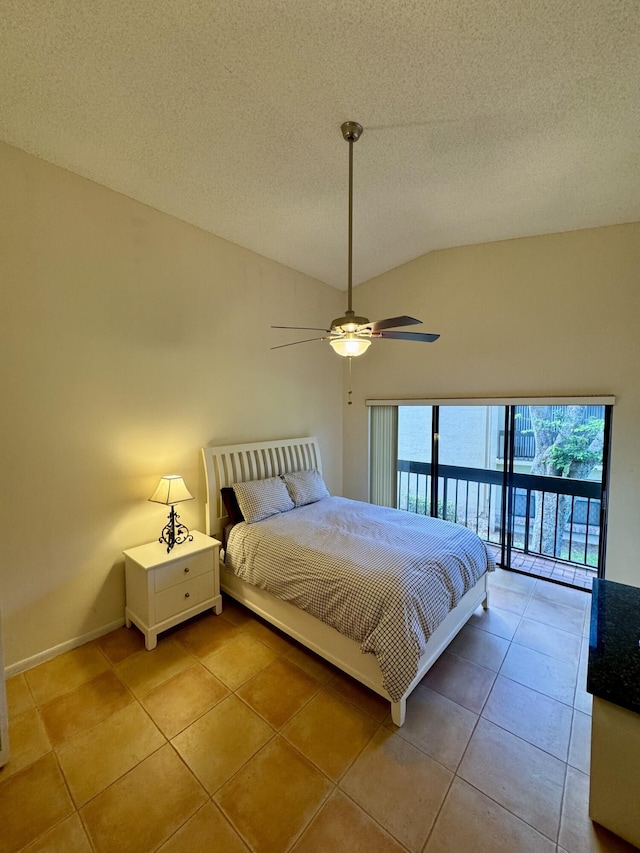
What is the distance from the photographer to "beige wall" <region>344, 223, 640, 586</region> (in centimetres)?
292

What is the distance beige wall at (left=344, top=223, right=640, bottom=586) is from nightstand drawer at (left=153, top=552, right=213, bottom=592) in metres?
2.82

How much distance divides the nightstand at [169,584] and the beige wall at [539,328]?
9.30 feet

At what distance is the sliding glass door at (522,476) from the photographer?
10.6ft

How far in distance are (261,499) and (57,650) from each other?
173 centimetres

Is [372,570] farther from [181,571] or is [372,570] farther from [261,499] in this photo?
[181,571]

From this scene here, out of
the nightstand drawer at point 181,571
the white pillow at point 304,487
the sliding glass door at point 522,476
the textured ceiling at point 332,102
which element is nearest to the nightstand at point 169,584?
the nightstand drawer at point 181,571

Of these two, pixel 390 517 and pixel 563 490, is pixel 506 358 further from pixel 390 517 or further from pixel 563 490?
pixel 390 517

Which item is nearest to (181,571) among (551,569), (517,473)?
(517,473)

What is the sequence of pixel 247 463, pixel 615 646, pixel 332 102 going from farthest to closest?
pixel 247 463 < pixel 332 102 < pixel 615 646

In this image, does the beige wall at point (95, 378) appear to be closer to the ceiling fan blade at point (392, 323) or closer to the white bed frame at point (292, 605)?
the white bed frame at point (292, 605)

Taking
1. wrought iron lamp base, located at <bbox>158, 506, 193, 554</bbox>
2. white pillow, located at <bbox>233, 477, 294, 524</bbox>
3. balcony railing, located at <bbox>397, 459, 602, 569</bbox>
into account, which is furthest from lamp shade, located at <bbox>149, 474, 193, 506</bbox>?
balcony railing, located at <bbox>397, 459, 602, 569</bbox>

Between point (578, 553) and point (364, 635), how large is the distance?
109 inches

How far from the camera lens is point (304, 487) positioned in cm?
352

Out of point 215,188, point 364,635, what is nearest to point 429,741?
point 364,635
